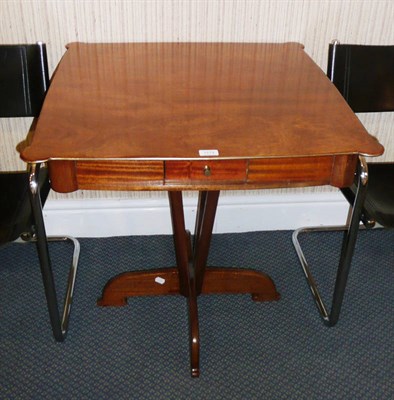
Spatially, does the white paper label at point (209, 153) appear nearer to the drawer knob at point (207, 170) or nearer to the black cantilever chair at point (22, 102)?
the drawer knob at point (207, 170)

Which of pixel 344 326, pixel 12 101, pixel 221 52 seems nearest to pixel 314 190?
pixel 344 326

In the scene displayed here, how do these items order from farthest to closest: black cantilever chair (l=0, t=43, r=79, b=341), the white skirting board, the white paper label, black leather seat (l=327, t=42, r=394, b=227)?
the white skirting board, black leather seat (l=327, t=42, r=394, b=227), black cantilever chair (l=0, t=43, r=79, b=341), the white paper label

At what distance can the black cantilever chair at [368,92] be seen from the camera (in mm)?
1709

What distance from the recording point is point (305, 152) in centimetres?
125

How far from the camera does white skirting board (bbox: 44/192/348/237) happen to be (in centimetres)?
220

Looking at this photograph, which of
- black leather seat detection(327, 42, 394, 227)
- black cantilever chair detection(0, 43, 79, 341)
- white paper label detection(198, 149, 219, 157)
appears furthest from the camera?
black leather seat detection(327, 42, 394, 227)

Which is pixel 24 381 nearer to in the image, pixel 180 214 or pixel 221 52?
pixel 180 214

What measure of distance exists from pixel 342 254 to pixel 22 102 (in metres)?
1.10

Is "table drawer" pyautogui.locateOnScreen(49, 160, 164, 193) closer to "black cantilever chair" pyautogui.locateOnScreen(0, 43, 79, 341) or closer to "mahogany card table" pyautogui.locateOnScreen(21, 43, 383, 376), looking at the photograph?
"mahogany card table" pyautogui.locateOnScreen(21, 43, 383, 376)

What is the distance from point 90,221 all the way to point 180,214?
2.28ft

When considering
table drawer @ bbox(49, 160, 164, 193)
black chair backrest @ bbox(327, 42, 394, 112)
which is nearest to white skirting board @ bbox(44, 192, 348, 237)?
black chair backrest @ bbox(327, 42, 394, 112)

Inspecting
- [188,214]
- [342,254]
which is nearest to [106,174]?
[342,254]

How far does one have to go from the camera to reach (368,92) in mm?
1852

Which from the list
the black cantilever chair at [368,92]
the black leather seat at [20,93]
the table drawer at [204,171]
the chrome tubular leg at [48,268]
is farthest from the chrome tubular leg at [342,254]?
the black leather seat at [20,93]
